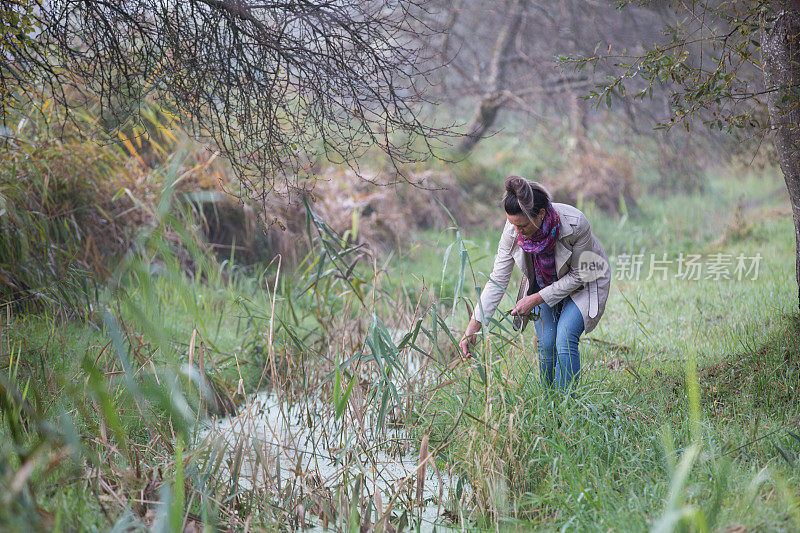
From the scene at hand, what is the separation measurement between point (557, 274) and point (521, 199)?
53cm

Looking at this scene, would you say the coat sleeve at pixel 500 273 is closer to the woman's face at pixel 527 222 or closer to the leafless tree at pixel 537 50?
the woman's face at pixel 527 222

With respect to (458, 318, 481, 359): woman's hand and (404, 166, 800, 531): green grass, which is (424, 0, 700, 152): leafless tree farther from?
(458, 318, 481, 359): woman's hand

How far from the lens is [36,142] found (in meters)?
4.84

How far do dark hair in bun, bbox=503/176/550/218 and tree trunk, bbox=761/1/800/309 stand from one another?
50.9 inches

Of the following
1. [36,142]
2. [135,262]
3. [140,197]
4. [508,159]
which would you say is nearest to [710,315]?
[135,262]

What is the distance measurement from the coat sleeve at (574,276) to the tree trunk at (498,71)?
5.82 metres

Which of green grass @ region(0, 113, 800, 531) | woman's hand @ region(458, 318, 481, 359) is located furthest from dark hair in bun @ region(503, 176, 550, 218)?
woman's hand @ region(458, 318, 481, 359)

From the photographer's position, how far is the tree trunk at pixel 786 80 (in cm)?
335

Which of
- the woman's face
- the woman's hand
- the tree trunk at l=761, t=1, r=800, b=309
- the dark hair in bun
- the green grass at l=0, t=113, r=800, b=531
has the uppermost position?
the tree trunk at l=761, t=1, r=800, b=309

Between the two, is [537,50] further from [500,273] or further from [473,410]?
[473,410]

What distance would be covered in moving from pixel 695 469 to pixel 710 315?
2641mm

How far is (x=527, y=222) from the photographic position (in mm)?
3154

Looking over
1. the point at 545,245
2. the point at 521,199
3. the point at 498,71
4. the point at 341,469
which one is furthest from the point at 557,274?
the point at 498,71

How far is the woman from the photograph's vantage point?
3.22m
